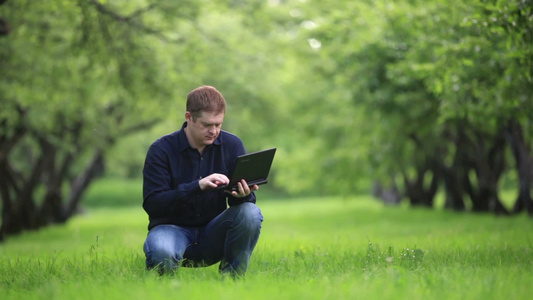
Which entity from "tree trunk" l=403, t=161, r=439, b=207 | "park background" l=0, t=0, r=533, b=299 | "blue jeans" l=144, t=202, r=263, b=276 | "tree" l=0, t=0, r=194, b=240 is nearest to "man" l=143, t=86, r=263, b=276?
"blue jeans" l=144, t=202, r=263, b=276

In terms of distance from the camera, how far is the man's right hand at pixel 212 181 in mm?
5129

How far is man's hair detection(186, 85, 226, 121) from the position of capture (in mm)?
5316

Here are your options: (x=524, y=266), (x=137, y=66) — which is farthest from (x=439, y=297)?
(x=137, y=66)

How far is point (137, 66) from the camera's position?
1520 centimetres

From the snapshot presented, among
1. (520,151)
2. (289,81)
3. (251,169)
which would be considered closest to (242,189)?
(251,169)

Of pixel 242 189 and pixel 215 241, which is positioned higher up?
pixel 242 189

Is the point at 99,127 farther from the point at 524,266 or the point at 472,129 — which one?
the point at 524,266

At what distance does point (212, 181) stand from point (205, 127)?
1.60 feet

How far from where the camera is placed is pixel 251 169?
529 cm

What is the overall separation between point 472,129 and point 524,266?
56.3ft

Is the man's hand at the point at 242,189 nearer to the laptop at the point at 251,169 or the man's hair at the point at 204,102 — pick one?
the laptop at the point at 251,169

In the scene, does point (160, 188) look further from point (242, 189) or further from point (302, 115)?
point (302, 115)

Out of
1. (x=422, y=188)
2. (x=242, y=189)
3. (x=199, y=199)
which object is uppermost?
(x=242, y=189)

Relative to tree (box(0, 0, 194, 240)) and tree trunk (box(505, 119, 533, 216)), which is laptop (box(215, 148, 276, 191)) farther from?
tree trunk (box(505, 119, 533, 216))
